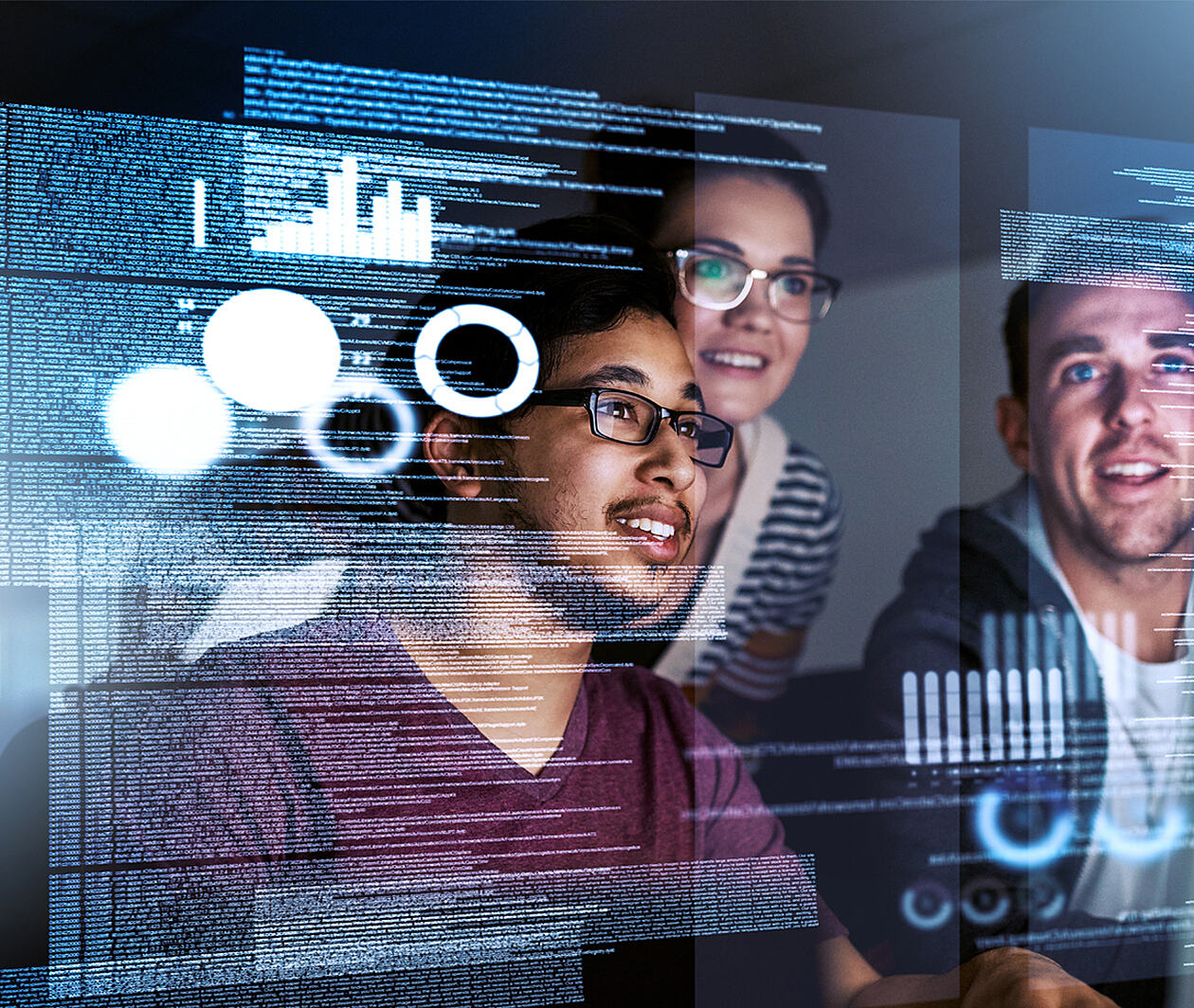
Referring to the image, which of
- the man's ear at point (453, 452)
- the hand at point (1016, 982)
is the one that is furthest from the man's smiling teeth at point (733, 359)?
the hand at point (1016, 982)

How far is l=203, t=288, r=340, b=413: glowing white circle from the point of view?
1.40 metres

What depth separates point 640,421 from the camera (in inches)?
60.8

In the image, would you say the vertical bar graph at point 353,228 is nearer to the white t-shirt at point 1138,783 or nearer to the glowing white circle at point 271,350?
the glowing white circle at point 271,350

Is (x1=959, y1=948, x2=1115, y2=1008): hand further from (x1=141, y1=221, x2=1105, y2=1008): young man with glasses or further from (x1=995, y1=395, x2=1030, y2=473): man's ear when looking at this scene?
(x1=995, y1=395, x2=1030, y2=473): man's ear

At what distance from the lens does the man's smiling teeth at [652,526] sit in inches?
60.8

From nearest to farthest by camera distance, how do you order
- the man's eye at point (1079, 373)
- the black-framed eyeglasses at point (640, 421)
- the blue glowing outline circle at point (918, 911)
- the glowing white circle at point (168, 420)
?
the glowing white circle at point (168, 420), the black-framed eyeglasses at point (640, 421), the blue glowing outline circle at point (918, 911), the man's eye at point (1079, 373)

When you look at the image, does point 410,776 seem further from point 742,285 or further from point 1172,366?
point 1172,366

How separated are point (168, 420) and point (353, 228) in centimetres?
38

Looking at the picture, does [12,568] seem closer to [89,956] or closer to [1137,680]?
[89,956]

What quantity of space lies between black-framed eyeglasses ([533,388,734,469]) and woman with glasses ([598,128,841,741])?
0.08 ft

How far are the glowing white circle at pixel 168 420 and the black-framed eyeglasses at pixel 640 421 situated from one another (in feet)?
1.52

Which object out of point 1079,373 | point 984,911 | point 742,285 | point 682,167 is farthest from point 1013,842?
point 682,167

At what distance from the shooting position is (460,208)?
1.49 m

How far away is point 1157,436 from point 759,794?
0.99 meters
